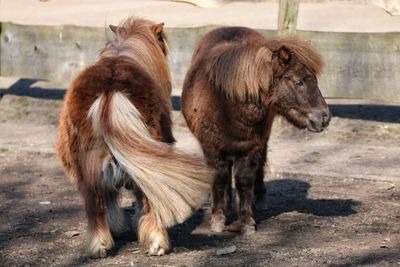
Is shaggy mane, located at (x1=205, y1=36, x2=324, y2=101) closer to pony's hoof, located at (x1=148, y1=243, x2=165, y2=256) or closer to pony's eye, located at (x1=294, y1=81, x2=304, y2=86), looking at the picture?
pony's eye, located at (x1=294, y1=81, x2=304, y2=86)

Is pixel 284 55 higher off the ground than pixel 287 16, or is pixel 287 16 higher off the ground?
pixel 284 55

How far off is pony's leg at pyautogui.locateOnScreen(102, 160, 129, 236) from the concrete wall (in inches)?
117

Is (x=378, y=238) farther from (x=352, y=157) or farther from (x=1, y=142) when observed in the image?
(x=1, y=142)

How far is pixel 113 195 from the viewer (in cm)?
637

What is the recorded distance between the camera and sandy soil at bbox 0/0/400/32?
1653 cm

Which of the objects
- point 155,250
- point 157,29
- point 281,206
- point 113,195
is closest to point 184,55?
point 281,206

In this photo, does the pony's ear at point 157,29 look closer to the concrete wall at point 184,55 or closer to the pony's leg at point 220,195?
the pony's leg at point 220,195

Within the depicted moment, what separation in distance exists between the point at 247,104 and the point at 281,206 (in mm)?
1447

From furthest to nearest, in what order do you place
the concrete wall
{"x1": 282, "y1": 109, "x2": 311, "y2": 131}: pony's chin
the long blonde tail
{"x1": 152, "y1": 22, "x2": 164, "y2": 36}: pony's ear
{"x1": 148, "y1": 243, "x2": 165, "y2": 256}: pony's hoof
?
the concrete wall < {"x1": 152, "y1": 22, "x2": 164, "y2": 36}: pony's ear < {"x1": 282, "y1": 109, "x2": 311, "y2": 131}: pony's chin < {"x1": 148, "y1": 243, "x2": 165, "y2": 256}: pony's hoof < the long blonde tail

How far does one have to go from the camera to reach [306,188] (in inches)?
338

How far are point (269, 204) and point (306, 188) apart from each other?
24.9 inches

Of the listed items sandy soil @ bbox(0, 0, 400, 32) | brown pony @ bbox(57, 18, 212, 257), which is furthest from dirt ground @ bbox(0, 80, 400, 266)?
sandy soil @ bbox(0, 0, 400, 32)

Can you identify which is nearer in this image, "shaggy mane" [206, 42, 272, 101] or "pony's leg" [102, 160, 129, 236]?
"pony's leg" [102, 160, 129, 236]

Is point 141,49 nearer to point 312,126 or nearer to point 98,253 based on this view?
point 312,126
